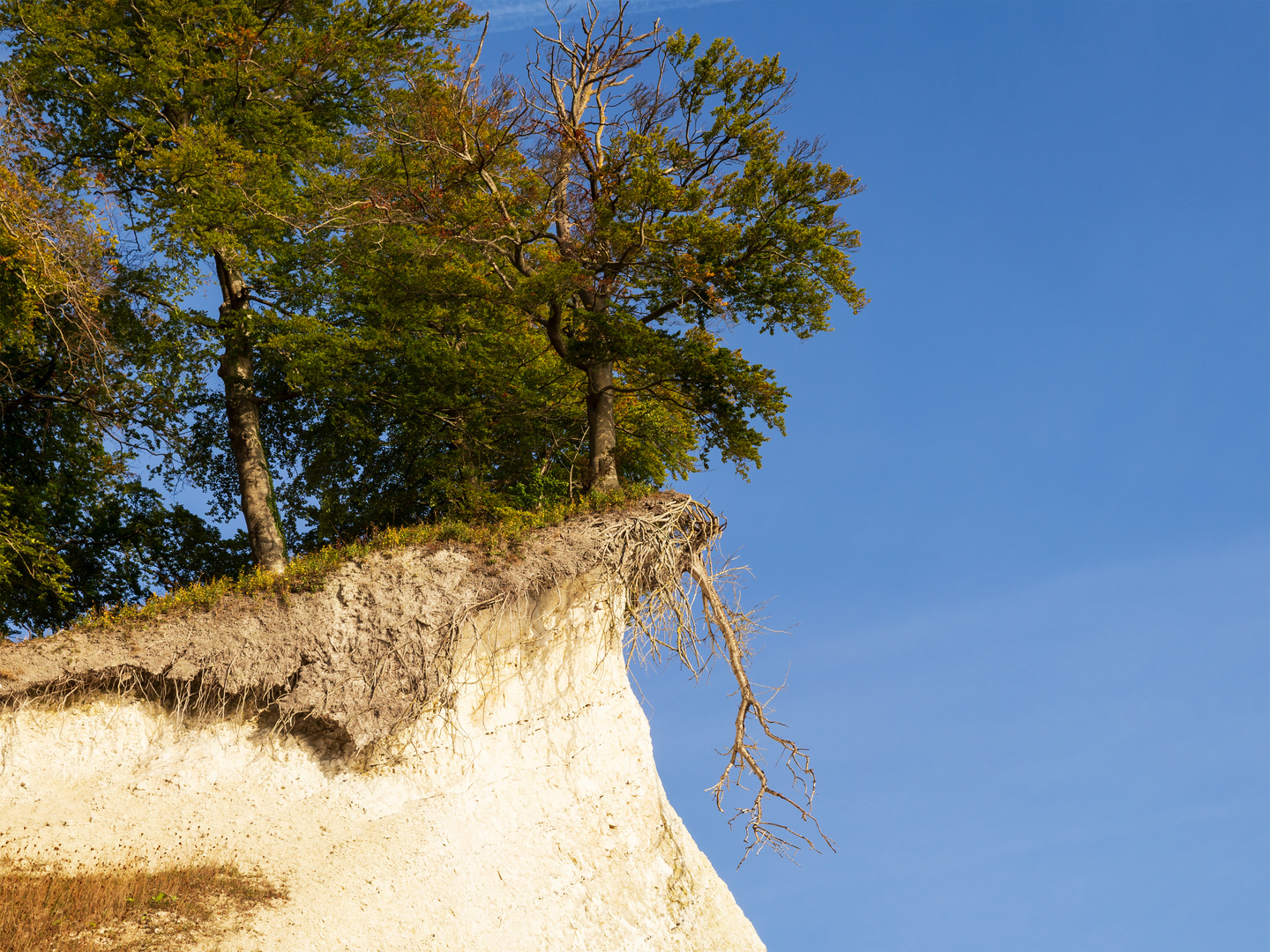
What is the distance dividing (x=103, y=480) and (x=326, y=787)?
12133 mm

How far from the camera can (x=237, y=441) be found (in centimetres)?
2147

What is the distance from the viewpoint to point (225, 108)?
894 inches

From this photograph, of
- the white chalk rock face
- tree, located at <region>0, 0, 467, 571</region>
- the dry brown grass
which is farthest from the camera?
tree, located at <region>0, 0, 467, 571</region>

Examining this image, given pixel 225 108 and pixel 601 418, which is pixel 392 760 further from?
pixel 225 108

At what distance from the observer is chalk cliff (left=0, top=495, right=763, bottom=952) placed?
48.8 ft

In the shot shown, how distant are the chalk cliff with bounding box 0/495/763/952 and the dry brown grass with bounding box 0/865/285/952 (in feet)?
1.00

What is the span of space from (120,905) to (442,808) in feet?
15.0

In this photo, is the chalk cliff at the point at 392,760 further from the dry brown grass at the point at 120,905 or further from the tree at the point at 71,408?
the tree at the point at 71,408

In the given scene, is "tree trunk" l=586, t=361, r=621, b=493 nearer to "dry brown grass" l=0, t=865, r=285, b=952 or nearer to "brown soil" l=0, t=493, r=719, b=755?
"brown soil" l=0, t=493, r=719, b=755

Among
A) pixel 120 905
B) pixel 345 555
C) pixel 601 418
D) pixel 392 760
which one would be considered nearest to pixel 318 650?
pixel 345 555

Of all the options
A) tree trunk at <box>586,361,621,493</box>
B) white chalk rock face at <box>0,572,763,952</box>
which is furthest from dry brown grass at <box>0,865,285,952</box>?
tree trunk at <box>586,361,621,493</box>

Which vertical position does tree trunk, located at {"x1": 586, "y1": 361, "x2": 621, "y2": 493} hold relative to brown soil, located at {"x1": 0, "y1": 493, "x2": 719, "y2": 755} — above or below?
above

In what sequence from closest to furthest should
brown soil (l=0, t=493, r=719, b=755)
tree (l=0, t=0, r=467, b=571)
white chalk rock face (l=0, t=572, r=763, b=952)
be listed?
white chalk rock face (l=0, t=572, r=763, b=952), brown soil (l=0, t=493, r=719, b=755), tree (l=0, t=0, r=467, b=571)

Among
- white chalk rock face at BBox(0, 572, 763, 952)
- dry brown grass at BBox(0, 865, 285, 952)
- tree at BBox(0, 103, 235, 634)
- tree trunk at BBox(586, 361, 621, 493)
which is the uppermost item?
tree trunk at BBox(586, 361, 621, 493)
